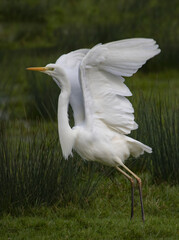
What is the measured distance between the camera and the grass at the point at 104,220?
14.1 ft

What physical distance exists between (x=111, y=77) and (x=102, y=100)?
0.19m

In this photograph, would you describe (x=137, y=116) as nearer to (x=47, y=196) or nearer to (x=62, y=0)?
(x=47, y=196)

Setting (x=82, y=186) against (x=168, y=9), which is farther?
(x=168, y=9)

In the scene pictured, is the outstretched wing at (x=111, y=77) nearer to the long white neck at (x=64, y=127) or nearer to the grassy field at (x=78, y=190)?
the long white neck at (x=64, y=127)

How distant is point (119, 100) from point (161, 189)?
1500mm

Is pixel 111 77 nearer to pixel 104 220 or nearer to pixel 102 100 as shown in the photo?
pixel 102 100

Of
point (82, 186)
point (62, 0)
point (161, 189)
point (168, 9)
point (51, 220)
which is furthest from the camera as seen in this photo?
point (62, 0)

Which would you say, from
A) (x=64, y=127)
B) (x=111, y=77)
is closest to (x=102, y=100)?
(x=111, y=77)

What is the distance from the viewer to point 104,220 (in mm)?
4559

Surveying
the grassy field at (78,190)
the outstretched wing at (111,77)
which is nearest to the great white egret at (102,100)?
the outstretched wing at (111,77)

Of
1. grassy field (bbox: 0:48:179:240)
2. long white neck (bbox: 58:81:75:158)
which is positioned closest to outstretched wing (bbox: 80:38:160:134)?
long white neck (bbox: 58:81:75:158)

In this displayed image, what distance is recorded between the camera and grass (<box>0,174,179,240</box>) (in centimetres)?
431

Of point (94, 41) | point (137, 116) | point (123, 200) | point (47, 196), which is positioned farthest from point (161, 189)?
point (94, 41)

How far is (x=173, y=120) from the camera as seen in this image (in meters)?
5.34
